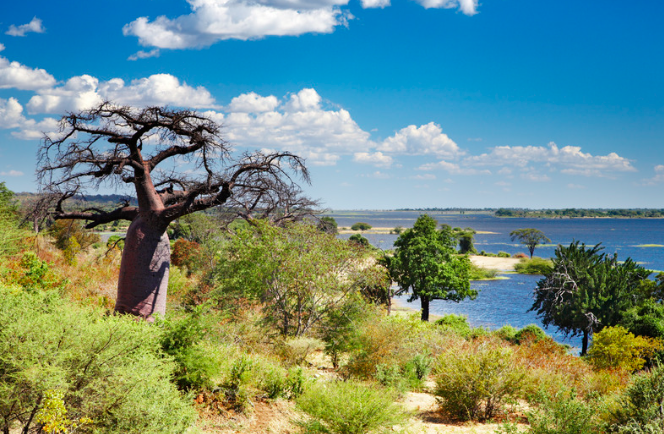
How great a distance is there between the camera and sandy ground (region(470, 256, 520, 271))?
233 ft

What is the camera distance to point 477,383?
902 centimetres

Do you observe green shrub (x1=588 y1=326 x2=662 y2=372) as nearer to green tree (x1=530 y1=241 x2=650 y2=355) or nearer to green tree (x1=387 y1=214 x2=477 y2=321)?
green tree (x1=530 y1=241 x2=650 y2=355)

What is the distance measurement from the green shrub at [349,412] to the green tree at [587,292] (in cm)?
2288

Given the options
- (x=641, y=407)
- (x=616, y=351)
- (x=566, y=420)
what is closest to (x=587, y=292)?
(x=616, y=351)

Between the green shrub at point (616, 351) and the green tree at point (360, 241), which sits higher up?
the green tree at point (360, 241)

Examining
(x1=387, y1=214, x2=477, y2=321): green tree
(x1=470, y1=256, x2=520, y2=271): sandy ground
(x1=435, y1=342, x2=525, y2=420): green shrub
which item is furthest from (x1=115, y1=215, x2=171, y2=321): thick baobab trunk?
(x1=470, y1=256, x2=520, y2=271): sandy ground

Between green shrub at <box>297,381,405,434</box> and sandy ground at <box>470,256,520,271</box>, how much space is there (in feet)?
214

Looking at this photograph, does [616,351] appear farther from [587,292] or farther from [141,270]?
[141,270]

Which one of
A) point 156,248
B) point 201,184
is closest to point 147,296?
point 156,248

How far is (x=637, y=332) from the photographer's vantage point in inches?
845

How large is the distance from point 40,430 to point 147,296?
498 cm

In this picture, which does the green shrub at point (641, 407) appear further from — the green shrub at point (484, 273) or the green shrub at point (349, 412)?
the green shrub at point (484, 273)

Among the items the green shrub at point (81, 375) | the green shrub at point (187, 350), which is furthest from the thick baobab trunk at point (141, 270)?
the green shrub at point (81, 375)

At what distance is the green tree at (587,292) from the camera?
26.3m
